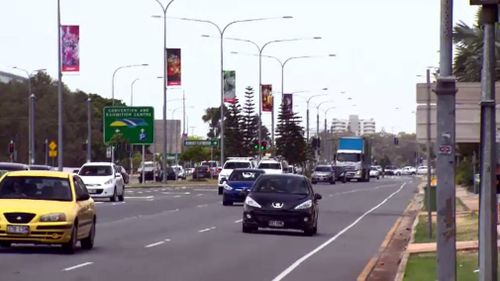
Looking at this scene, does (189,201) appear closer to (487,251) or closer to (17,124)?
(487,251)

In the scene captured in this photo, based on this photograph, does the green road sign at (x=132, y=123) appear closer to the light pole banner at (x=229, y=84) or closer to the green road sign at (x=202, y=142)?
the light pole banner at (x=229, y=84)

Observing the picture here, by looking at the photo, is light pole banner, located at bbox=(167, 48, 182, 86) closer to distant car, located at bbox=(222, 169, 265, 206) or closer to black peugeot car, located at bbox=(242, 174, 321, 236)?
distant car, located at bbox=(222, 169, 265, 206)

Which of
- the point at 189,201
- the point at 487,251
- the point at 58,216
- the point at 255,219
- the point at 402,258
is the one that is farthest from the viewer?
the point at 189,201

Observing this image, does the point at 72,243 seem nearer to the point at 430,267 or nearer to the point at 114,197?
the point at 430,267

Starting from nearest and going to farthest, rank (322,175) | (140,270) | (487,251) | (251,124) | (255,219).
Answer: (487,251) → (140,270) → (255,219) → (322,175) → (251,124)

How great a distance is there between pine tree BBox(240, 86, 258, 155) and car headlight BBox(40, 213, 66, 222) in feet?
272

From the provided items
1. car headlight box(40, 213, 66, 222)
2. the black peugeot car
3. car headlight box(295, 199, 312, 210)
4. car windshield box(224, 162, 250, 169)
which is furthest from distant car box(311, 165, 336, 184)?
car headlight box(40, 213, 66, 222)

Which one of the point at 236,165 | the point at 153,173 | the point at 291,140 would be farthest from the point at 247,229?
the point at 291,140

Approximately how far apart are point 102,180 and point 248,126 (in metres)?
58.8

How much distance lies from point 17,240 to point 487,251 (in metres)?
11.0

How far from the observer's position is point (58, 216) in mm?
22344

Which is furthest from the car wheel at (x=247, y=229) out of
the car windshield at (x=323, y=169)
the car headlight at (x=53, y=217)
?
the car windshield at (x=323, y=169)

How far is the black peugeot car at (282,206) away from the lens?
3061cm

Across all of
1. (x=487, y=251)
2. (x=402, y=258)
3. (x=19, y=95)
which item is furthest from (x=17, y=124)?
(x=487, y=251)
